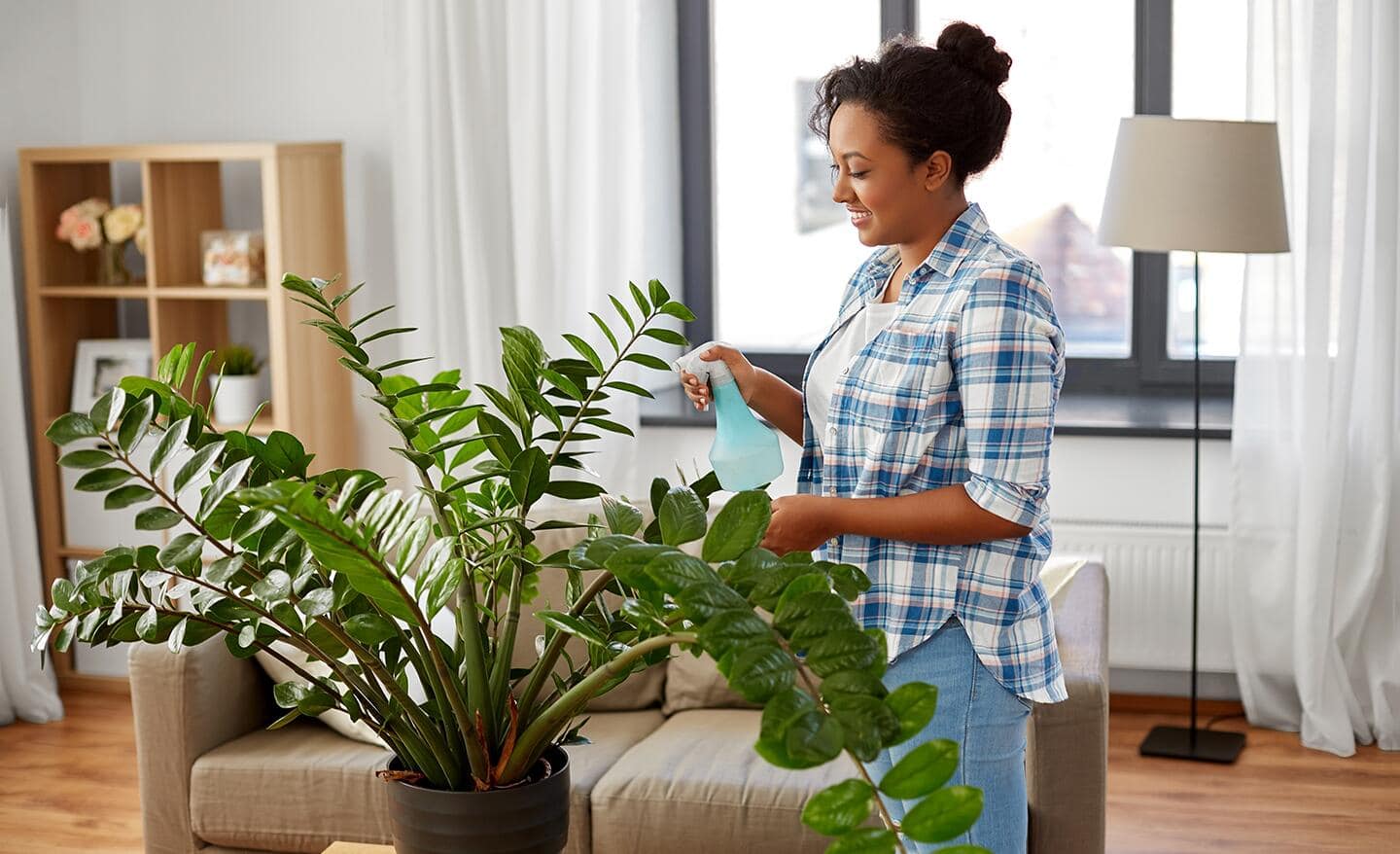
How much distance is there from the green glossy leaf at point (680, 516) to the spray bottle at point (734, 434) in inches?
23.9

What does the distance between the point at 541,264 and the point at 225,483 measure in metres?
2.79

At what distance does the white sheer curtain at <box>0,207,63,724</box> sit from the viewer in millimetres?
3805

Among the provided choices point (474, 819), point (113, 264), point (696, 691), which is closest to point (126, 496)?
point (474, 819)

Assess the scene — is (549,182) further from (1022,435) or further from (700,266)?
(1022,435)

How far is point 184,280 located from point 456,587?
3.09 m

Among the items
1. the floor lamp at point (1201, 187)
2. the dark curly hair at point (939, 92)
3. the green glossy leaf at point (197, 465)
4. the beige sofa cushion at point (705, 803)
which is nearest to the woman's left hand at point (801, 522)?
the dark curly hair at point (939, 92)

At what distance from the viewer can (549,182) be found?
3.81 meters

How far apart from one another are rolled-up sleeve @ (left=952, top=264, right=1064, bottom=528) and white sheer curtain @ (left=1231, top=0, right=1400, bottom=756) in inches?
85.1

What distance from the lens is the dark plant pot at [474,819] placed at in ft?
3.86

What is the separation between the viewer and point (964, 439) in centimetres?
154

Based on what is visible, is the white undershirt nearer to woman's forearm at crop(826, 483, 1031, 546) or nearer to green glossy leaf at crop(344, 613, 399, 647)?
woman's forearm at crop(826, 483, 1031, 546)

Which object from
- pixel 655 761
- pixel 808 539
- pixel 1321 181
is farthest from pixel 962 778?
pixel 1321 181

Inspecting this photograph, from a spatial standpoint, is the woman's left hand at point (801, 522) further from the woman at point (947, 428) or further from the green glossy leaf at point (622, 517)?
the green glossy leaf at point (622, 517)

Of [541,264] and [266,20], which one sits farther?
[266,20]
